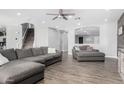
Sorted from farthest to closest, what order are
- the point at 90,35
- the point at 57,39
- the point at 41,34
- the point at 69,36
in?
the point at 57,39, the point at 69,36, the point at 41,34, the point at 90,35

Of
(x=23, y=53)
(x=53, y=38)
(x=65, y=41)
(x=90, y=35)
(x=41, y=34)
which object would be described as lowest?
(x=23, y=53)

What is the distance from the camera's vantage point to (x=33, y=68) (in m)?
2.61

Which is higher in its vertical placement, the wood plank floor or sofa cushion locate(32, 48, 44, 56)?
sofa cushion locate(32, 48, 44, 56)

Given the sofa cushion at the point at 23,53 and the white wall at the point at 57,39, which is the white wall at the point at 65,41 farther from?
the sofa cushion at the point at 23,53

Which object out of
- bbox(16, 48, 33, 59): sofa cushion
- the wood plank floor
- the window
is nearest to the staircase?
bbox(16, 48, 33, 59): sofa cushion

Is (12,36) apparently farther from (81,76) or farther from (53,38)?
(81,76)

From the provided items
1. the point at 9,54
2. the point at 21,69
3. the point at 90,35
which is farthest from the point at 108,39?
the point at 21,69

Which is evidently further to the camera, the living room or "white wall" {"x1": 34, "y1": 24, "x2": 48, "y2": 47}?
"white wall" {"x1": 34, "y1": 24, "x2": 48, "y2": 47}

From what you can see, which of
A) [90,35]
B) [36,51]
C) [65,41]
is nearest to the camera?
[36,51]

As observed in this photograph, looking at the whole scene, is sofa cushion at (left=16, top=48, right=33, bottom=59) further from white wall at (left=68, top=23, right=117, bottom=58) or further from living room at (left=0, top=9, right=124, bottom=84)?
white wall at (left=68, top=23, right=117, bottom=58)

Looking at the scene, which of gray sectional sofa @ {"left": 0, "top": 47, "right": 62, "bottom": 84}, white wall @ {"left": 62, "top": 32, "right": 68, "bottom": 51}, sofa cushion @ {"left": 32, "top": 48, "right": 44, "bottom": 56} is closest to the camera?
gray sectional sofa @ {"left": 0, "top": 47, "right": 62, "bottom": 84}
